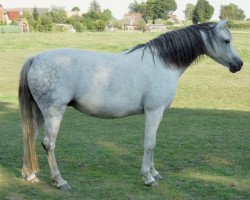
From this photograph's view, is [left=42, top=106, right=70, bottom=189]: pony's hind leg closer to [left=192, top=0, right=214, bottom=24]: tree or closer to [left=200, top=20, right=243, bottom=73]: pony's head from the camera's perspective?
[left=200, top=20, right=243, bottom=73]: pony's head

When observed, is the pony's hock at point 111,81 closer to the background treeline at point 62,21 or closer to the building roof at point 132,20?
the background treeline at point 62,21

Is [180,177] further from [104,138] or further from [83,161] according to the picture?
[104,138]

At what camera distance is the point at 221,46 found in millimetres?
5086

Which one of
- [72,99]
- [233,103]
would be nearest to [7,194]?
[72,99]

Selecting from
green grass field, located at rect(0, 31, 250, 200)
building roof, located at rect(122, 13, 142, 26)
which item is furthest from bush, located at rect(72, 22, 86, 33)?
green grass field, located at rect(0, 31, 250, 200)

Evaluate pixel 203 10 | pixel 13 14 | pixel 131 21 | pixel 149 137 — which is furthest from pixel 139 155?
pixel 13 14

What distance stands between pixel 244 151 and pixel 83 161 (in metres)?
2.50

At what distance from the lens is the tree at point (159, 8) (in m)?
113

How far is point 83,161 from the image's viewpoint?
5949 mm

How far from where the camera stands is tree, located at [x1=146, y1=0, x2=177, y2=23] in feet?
372

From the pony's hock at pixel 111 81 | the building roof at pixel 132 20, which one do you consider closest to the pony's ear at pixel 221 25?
the pony's hock at pixel 111 81

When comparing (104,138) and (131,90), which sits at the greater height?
(131,90)

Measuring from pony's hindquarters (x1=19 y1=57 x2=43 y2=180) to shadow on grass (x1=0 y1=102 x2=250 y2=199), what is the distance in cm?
24

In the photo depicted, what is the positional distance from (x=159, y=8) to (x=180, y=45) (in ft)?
364
